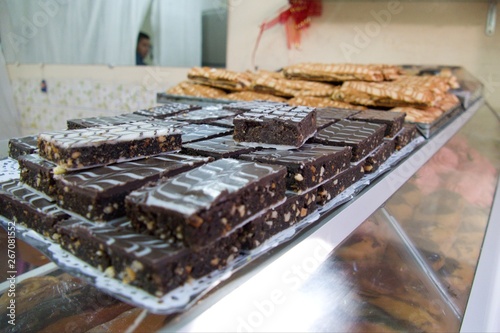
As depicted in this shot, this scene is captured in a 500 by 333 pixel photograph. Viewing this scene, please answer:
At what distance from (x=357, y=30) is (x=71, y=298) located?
3.68 m

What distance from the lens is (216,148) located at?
1.32 meters

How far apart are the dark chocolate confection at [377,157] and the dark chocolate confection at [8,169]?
122cm

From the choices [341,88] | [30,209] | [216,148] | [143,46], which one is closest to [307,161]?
[216,148]

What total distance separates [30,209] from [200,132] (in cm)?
76

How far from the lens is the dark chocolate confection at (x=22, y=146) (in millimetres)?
1319

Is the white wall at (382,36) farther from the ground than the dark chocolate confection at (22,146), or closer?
farther from the ground

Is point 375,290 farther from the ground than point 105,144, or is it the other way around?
point 105,144

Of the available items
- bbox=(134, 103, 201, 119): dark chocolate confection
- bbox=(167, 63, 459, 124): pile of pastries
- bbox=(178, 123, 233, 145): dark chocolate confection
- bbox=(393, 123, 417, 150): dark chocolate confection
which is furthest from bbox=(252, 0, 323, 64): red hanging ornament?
bbox=(178, 123, 233, 145): dark chocolate confection

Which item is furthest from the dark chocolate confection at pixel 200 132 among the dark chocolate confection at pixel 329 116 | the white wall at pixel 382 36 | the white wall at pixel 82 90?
the white wall at pixel 82 90

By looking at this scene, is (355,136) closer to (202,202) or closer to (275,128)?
(275,128)

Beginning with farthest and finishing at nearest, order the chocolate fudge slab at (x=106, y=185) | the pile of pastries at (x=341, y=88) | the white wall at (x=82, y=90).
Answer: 1. the white wall at (x=82, y=90)
2. the pile of pastries at (x=341, y=88)
3. the chocolate fudge slab at (x=106, y=185)

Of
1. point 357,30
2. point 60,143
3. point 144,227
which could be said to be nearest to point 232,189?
point 144,227

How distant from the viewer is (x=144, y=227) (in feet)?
2.67

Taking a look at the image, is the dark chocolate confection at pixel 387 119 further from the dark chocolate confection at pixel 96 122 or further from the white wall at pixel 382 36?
the white wall at pixel 382 36
